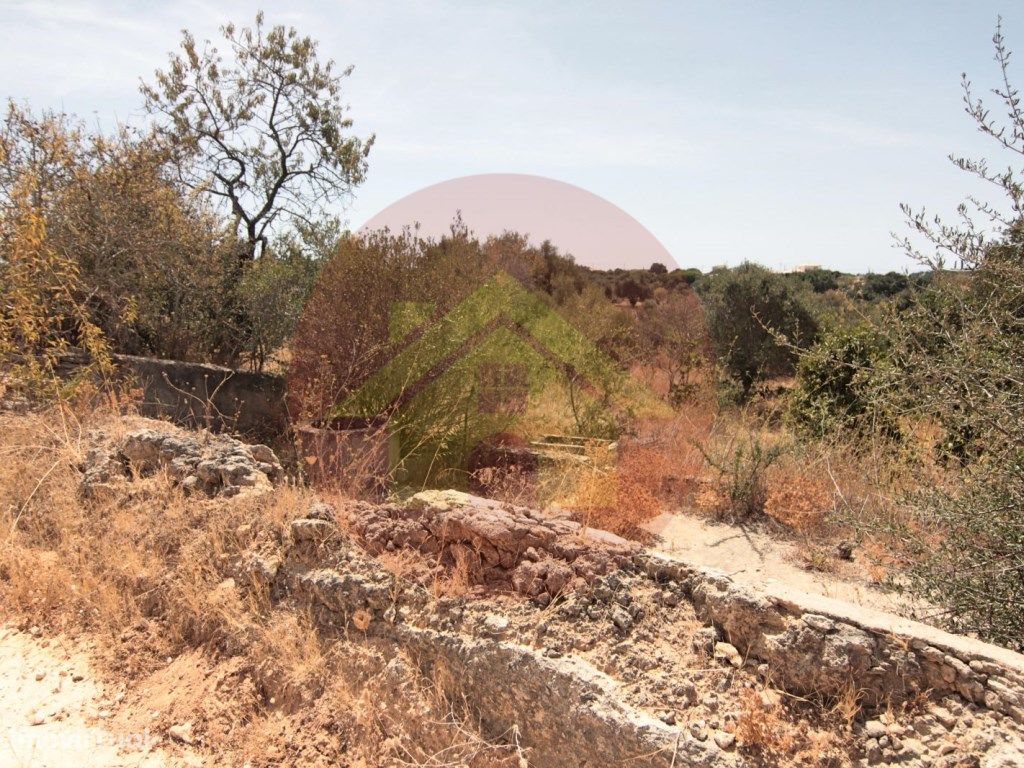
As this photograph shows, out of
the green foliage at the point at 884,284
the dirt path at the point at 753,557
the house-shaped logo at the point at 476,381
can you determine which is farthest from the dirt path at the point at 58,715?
the green foliage at the point at 884,284

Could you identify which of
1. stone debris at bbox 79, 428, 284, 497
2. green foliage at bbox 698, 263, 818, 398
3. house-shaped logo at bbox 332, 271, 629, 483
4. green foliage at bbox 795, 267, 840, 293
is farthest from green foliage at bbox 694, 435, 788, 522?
green foliage at bbox 795, 267, 840, 293

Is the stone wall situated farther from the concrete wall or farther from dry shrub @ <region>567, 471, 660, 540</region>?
the concrete wall

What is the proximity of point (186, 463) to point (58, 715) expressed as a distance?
1671mm

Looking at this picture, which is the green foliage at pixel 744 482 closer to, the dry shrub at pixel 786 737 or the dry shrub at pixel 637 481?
the dry shrub at pixel 637 481

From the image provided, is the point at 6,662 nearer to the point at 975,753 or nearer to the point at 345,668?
the point at 345,668

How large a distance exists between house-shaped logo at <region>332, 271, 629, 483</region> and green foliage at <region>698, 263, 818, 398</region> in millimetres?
5669

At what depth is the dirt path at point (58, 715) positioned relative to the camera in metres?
2.88

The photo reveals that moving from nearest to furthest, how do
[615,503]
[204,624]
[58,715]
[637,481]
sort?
[58,715]
[204,624]
[615,503]
[637,481]

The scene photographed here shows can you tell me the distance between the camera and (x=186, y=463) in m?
4.48

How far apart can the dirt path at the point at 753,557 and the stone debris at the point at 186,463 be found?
2744mm

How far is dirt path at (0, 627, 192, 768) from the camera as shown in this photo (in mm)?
2881

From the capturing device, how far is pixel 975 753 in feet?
7.07

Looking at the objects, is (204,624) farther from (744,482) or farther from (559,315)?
(559,315)

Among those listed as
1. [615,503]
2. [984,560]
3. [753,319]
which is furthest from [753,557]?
[753,319]
